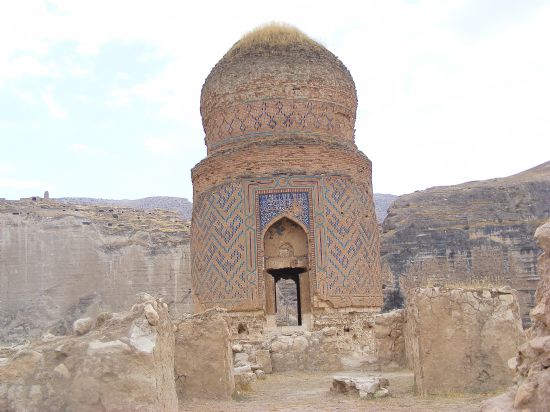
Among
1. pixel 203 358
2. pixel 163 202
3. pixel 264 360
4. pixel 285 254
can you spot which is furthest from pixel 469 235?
pixel 163 202

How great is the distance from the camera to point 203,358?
7754mm

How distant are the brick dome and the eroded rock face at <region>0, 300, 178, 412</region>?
1018 centimetres

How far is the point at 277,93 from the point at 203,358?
840 centimetres

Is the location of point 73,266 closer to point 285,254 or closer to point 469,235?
point 285,254

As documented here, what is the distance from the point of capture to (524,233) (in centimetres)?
3706

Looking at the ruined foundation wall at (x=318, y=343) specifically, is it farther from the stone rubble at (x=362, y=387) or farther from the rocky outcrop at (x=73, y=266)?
the rocky outcrop at (x=73, y=266)

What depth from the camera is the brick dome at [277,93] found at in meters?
14.7

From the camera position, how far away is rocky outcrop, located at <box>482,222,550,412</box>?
360 centimetres

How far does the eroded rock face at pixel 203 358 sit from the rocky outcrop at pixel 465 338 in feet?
7.69

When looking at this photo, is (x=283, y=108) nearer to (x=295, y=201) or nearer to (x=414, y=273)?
(x=295, y=201)

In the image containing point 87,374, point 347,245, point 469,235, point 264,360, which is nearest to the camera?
point 87,374

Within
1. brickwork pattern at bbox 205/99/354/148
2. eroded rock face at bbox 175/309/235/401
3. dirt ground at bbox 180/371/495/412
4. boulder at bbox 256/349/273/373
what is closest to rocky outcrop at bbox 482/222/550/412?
dirt ground at bbox 180/371/495/412

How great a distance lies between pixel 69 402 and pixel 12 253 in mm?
28131

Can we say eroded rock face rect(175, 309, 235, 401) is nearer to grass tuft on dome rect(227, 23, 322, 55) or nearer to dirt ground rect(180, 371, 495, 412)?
dirt ground rect(180, 371, 495, 412)
